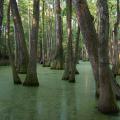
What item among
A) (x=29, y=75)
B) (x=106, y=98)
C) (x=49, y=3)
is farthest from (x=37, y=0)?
(x=49, y=3)

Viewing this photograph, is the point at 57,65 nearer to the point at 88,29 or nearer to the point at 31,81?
the point at 31,81

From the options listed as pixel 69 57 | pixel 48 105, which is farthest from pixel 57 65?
pixel 48 105

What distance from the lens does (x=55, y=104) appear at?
8.74 m

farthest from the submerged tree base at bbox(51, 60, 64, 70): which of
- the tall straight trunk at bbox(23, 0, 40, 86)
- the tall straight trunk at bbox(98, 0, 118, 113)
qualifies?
the tall straight trunk at bbox(98, 0, 118, 113)

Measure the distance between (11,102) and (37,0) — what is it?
5656 mm

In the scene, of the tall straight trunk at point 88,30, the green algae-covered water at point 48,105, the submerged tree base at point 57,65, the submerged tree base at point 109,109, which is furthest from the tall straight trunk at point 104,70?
the submerged tree base at point 57,65

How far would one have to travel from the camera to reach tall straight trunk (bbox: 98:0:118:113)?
25.2 ft

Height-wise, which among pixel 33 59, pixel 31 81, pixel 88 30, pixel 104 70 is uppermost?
pixel 88 30

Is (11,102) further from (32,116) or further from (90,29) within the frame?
(90,29)

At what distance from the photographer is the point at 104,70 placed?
304 inches

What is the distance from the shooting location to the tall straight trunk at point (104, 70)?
7.68 m

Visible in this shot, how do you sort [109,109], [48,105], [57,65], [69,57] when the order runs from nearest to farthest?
[109,109] → [48,105] → [69,57] → [57,65]

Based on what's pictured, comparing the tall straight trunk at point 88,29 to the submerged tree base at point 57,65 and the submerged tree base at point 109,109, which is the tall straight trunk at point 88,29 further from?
the submerged tree base at point 57,65

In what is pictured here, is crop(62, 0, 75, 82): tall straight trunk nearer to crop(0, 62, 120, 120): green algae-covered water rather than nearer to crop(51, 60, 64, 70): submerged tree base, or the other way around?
crop(0, 62, 120, 120): green algae-covered water
